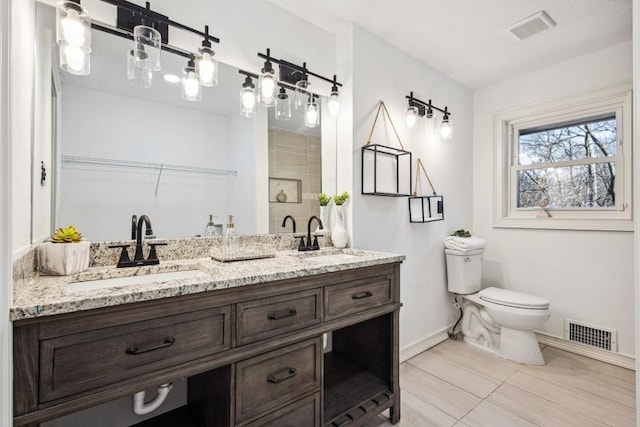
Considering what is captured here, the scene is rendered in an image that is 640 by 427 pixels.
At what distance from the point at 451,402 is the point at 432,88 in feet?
8.05

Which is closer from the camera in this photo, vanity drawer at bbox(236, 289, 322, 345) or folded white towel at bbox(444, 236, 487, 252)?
vanity drawer at bbox(236, 289, 322, 345)

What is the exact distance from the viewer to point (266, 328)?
1.18 m

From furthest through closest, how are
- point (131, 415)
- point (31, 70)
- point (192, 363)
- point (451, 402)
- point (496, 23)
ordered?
point (496, 23), point (451, 402), point (131, 415), point (31, 70), point (192, 363)

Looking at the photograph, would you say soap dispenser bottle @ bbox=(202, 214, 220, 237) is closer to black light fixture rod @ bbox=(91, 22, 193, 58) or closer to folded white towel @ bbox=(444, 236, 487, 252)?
black light fixture rod @ bbox=(91, 22, 193, 58)

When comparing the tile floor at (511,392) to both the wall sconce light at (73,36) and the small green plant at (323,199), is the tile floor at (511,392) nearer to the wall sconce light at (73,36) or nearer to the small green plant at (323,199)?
the small green plant at (323,199)

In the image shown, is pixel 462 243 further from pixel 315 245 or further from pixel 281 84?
pixel 281 84

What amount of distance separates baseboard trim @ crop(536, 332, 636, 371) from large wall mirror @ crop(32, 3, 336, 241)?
2474mm

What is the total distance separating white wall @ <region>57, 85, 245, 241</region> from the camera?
1.33 metres

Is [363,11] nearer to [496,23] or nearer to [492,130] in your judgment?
[496,23]

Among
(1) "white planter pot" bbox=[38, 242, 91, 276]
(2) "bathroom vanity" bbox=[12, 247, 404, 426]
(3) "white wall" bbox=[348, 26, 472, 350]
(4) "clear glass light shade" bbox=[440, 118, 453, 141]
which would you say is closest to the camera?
(2) "bathroom vanity" bbox=[12, 247, 404, 426]

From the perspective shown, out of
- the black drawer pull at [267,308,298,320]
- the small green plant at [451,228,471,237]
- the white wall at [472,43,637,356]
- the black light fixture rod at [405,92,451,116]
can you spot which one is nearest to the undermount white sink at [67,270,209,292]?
the black drawer pull at [267,308,298,320]

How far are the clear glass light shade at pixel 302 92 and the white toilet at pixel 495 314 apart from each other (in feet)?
5.97

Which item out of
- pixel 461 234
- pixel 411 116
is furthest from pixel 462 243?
pixel 411 116

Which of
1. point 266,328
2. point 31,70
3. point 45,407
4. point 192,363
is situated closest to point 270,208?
point 266,328
